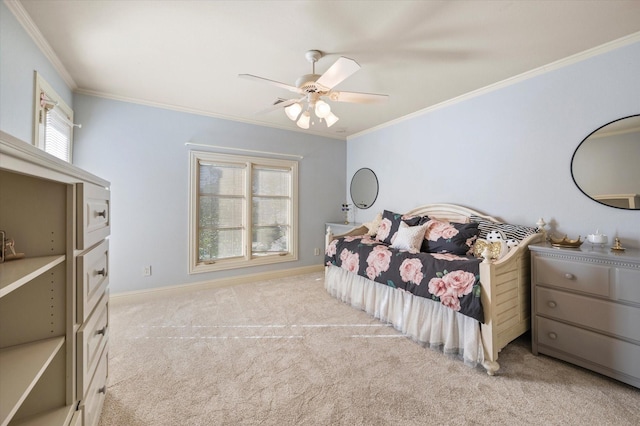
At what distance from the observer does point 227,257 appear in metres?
3.87

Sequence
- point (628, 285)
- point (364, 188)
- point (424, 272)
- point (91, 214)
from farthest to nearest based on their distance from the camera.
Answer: point (364, 188)
point (424, 272)
point (628, 285)
point (91, 214)

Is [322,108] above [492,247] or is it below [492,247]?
above

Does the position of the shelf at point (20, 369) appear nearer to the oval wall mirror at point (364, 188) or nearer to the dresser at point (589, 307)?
the dresser at point (589, 307)

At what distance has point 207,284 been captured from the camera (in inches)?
143

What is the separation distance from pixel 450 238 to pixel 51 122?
394 centimetres

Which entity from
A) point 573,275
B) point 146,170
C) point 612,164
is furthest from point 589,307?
point 146,170

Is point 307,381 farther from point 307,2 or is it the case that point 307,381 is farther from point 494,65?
point 494,65

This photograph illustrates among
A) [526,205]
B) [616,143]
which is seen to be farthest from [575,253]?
[616,143]

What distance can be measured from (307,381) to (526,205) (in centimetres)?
258

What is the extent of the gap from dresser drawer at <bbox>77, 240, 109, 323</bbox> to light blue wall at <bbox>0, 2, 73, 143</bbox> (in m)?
1.18

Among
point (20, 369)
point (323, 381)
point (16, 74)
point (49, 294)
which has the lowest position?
point (323, 381)

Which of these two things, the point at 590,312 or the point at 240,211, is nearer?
the point at 590,312

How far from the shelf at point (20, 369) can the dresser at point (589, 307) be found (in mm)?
2867

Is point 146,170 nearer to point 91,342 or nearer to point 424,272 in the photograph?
point 91,342
